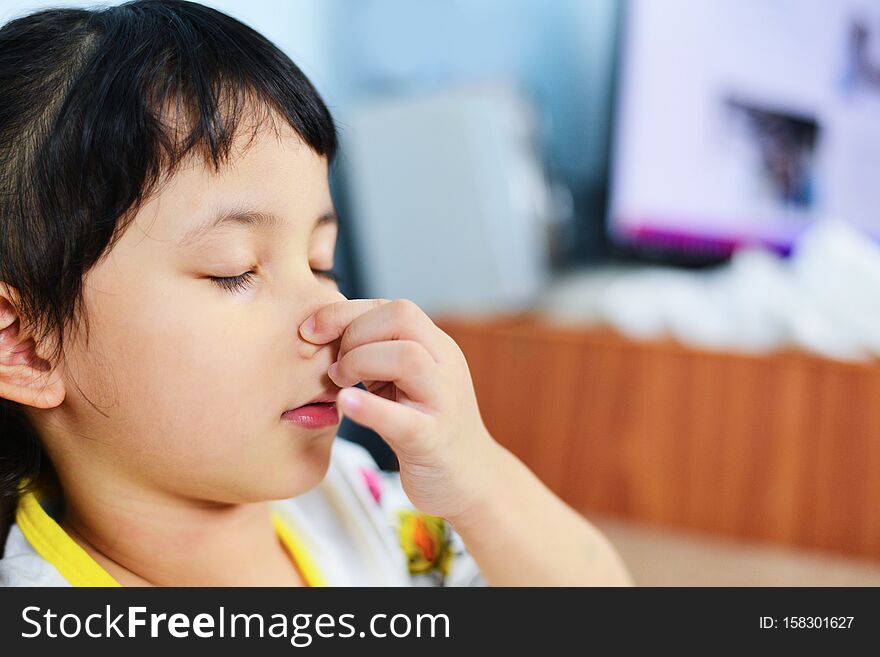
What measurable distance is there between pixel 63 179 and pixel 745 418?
98cm

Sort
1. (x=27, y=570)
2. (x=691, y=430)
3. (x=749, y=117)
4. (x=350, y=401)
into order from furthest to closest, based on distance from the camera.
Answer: (x=749, y=117) < (x=691, y=430) < (x=27, y=570) < (x=350, y=401)

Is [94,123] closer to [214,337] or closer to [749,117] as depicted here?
[214,337]

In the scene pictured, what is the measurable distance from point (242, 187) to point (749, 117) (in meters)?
1.24

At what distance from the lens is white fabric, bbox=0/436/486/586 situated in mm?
762

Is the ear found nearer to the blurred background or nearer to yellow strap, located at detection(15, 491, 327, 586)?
yellow strap, located at detection(15, 491, 327, 586)

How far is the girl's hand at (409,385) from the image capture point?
20.7 inches

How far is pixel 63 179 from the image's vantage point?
1.73ft

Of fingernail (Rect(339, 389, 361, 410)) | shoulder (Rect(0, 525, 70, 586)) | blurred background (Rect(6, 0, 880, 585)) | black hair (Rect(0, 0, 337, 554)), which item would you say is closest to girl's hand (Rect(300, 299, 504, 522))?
fingernail (Rect(339, 389, 361, 410))

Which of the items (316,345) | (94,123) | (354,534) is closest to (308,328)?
(316,345)

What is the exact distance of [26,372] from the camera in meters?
0.58

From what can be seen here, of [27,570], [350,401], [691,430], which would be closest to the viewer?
[350,401]

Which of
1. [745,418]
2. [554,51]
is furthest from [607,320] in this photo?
[554,51]

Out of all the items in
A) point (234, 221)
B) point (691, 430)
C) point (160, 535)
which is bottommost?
point (691, 430)

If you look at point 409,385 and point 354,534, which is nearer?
point 409,385
